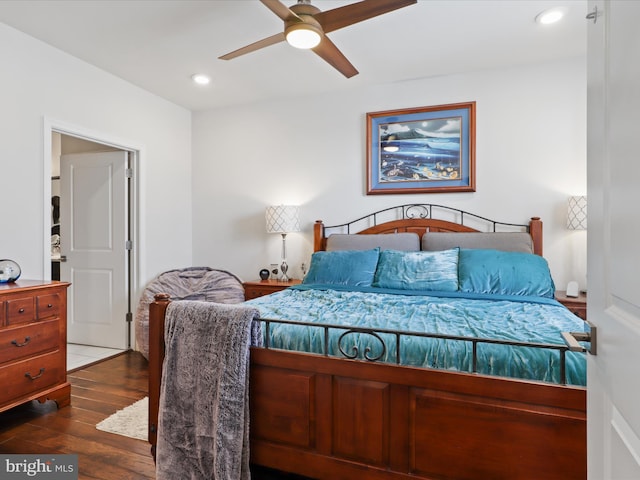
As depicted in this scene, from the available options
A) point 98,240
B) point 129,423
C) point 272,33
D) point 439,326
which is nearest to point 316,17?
point 272,33

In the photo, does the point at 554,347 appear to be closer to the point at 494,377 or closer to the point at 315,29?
the point at 494,377

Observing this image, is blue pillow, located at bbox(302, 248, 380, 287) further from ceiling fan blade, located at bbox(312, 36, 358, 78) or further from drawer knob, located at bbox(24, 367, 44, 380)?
drawer knob, located at bbox(24, 367, 44, 380)

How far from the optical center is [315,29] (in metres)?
2.12

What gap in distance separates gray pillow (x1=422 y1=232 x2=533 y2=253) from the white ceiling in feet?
5.06

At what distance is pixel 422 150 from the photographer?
12.3ft

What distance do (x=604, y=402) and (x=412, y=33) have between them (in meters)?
2.83

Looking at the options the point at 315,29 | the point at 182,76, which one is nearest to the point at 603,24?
the point at 315,29

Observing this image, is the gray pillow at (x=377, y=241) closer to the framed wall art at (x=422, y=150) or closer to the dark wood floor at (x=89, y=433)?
the framed wall art at (x=422, y=150)

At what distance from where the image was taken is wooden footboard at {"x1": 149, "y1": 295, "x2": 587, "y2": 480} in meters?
1.33

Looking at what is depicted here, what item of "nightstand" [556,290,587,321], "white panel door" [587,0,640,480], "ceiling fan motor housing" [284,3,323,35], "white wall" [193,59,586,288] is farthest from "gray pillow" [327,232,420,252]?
"white panel door" [587,0,640,480]

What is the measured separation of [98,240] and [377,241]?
2.98 metres

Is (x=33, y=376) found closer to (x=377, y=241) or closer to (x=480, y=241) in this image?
(x=377, y=241)

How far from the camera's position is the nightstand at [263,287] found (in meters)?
3.73

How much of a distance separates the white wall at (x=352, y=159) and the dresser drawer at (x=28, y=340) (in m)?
2.09
